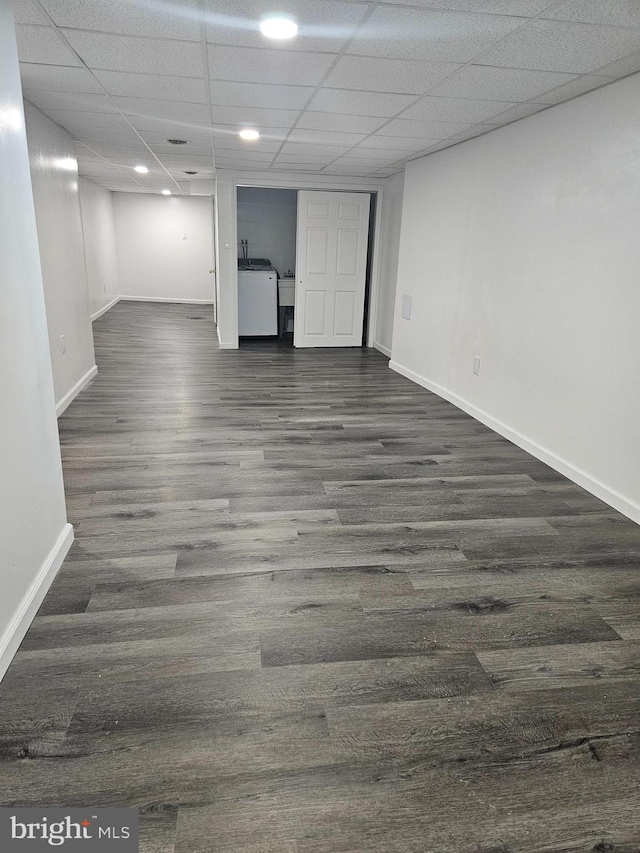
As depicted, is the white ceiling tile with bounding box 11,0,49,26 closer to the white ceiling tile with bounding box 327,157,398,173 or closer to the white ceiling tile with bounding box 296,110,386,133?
the white ceiling tile with bounding box 296,110,386,133

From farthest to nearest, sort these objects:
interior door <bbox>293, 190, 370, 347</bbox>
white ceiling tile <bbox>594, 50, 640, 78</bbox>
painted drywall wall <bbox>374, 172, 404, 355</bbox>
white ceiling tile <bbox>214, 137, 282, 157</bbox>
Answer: interior door <bbox>293, 190, 370, 347</bbox> → painted drywall wall <bbox>374, 172, 404, 355</bbox> → white ceiling tile <bbox>214, 137, 282, 157</bbox> → white ceiling tile <bbox>594, 50, 640, 78</bbox>

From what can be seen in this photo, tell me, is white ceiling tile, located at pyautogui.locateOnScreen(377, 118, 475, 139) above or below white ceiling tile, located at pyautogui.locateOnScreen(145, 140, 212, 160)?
above

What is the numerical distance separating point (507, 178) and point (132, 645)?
13.3 feet

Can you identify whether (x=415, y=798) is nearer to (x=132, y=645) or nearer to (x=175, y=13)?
(x=132, y=645)

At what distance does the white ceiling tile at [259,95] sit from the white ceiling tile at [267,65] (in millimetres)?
114

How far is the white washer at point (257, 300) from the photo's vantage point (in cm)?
833

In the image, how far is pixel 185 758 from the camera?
1558mm

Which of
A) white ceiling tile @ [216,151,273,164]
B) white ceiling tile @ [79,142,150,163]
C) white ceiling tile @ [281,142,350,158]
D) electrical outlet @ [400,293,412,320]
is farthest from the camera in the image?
electrical outlet @ [400,293,412,320]

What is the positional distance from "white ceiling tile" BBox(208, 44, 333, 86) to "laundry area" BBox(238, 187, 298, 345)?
5147mm

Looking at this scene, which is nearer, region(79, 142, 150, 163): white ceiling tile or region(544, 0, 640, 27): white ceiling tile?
region(544, 0, 640, 27): white ceiling tile

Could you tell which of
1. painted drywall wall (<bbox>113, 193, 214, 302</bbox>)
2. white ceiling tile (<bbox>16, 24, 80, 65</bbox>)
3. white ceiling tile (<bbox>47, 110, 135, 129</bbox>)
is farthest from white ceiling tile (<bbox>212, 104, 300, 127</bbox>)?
painted drywall wall (<bbox>113, 193, 214, 302</bbox>)

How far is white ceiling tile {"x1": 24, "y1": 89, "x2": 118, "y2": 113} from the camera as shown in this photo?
12.1 feet

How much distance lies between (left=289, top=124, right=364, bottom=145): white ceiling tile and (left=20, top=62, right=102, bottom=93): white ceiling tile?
1.69 meters

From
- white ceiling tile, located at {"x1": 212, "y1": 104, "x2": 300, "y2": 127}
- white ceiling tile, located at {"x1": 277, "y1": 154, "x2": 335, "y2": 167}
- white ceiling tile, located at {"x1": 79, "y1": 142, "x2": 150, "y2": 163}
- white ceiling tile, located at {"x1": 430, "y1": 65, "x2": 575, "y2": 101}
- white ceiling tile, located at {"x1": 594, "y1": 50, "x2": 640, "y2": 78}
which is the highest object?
white ceiling tile, located at {"x1": 594, "y1": 50, "x2": 640, "y2": 78}
